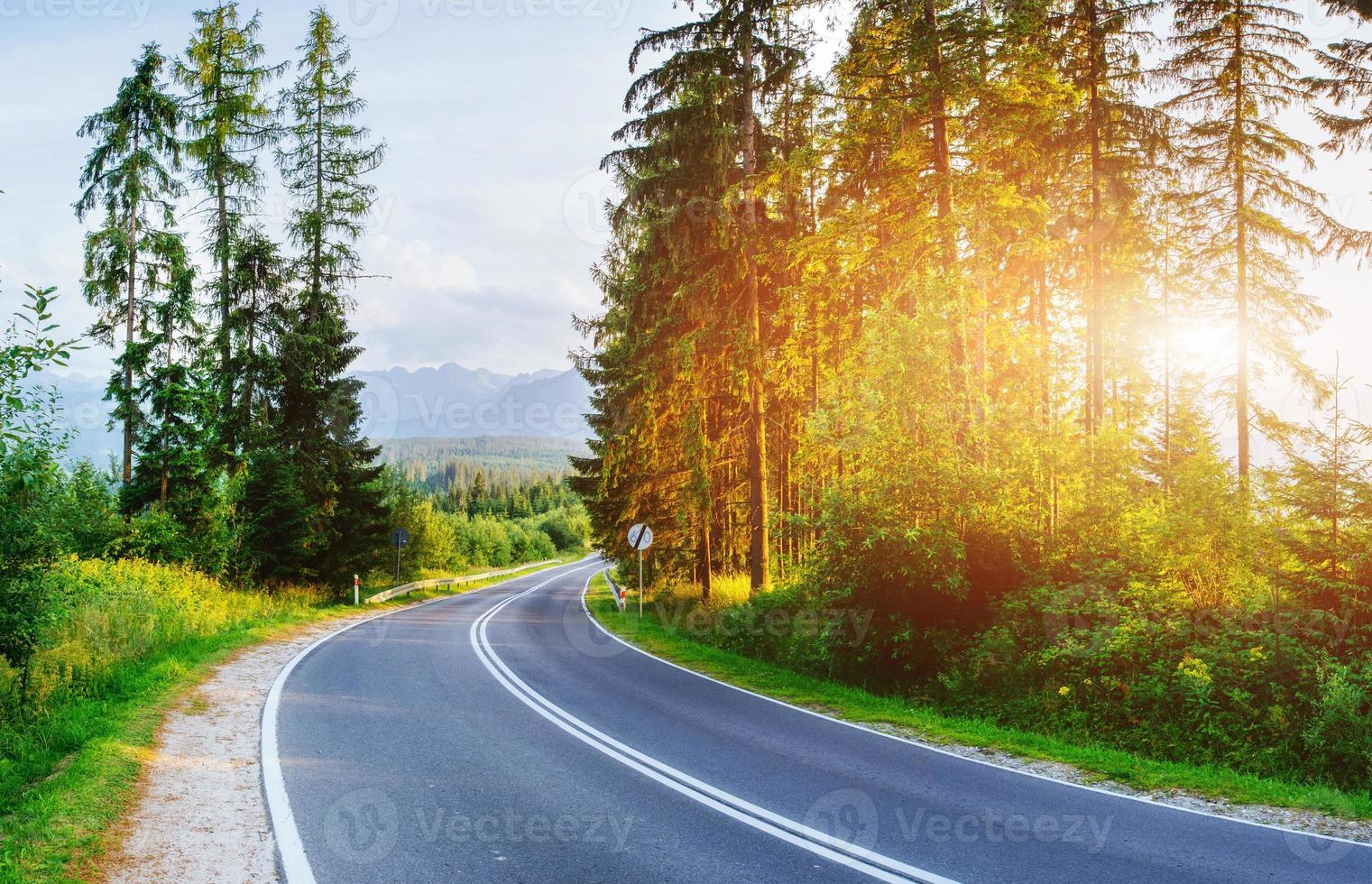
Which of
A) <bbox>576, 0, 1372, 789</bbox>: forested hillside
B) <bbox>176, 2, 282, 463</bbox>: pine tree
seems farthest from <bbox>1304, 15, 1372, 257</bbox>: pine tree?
<bbox>176, 2, 282, 463</bbox>: pine tree

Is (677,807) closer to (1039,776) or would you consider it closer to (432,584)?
(1039,776)

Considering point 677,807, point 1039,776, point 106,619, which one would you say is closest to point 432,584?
point 106,619

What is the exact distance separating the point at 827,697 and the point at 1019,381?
8.12 m

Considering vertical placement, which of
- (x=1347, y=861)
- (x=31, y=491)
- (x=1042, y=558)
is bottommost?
(x=1347, y=861)

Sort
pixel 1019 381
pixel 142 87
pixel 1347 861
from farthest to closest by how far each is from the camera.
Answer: pixel 142 87 → pixel 1019 381 → pixel 1347 861

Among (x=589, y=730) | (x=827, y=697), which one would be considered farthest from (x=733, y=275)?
(x=589, y=730)

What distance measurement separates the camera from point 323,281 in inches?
1012

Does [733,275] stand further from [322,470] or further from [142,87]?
[142,87]

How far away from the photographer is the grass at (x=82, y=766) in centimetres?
505

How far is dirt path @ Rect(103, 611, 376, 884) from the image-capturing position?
504 centimetres

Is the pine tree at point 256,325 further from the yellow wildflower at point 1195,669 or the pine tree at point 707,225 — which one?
the yellow wildflower at point 1195,669

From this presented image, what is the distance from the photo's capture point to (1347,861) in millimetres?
5539

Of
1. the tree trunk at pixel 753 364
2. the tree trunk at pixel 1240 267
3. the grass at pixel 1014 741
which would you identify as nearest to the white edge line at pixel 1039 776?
the grass at pixel 1014 741

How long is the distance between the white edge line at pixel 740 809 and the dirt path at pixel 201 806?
3350 millimetres
